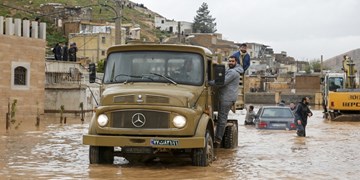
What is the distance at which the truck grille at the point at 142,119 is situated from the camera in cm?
1185

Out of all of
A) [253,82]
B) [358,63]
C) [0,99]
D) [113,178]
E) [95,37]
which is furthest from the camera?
[253,82]

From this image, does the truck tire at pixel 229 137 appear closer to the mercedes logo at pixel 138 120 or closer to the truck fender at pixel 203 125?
the truck fender at pixel 203 125

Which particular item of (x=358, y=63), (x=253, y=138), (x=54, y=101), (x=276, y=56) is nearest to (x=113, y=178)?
(x=253, y=138)

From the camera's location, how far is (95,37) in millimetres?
83438

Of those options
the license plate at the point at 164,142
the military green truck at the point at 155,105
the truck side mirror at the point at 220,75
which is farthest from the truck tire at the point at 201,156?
the truck side mirror at the point at 220,75

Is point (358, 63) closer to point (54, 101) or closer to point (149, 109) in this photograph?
point (54, 101)

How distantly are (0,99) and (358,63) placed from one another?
37.8 meters

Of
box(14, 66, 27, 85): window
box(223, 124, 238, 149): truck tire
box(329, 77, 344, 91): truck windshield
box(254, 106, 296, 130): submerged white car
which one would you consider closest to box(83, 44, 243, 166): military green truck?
box(223, 124, 238, 149): truck tire

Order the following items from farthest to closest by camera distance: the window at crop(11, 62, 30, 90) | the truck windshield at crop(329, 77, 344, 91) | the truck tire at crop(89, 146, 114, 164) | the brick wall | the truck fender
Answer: the truck windshield at crop(329, 77, 344, 91), the window at crop(11, 62, 30, 90), the brick wall, the truck tire at crop(89, 146, 114, 164), the truck fender

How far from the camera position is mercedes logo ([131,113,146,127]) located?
467 inches

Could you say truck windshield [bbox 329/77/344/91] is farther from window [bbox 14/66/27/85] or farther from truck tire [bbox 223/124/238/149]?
truck tire [bbox 223/124/238/149]

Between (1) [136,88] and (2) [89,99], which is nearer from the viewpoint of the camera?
(1) [136,88]

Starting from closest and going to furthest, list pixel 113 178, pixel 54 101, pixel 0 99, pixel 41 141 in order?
pixel 113 178 → pixel 41 141 → pixel 0 99 → pixel 54 101

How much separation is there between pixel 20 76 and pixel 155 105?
22.4 m
